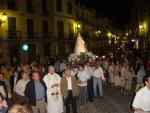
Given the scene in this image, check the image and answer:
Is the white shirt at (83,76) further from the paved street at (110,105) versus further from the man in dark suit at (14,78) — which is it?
the man in dark suit at (14,78)

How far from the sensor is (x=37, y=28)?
1781 inches

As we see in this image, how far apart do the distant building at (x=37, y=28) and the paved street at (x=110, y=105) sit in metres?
21.3

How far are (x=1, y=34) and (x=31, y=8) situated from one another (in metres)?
7.47

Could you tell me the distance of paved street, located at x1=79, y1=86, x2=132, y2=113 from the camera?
1460cm

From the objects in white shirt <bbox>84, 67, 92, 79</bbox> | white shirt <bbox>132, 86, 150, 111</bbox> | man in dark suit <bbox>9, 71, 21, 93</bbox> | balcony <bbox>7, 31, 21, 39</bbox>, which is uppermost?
balcony <bbox>7, 31, 21, 39</bbox>

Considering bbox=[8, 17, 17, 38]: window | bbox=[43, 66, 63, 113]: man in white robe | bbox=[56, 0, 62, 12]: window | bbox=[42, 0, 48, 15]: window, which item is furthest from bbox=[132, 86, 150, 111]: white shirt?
bbox=[56, 0, 62, 12]: window

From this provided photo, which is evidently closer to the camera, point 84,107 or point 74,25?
point 84,107

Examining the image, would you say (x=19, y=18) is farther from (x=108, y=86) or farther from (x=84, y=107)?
(x=84, y=107)

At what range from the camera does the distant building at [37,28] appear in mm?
39000

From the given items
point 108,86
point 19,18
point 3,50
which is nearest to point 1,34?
point 3,50

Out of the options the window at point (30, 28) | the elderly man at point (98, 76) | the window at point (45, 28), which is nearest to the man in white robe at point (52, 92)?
the elderly man at point (98, 76)

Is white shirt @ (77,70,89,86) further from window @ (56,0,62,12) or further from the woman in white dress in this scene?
window @ (56,0,62,12)

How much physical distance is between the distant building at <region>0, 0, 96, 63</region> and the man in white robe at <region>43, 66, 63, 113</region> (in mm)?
24954

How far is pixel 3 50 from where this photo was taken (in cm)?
3744
